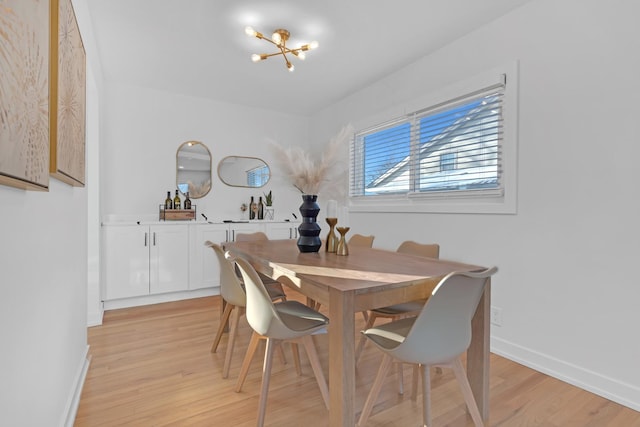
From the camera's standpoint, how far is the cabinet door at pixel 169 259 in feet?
11.4

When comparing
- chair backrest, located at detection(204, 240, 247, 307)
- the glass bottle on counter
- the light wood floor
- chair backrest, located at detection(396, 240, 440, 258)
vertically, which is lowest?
the light wood floor

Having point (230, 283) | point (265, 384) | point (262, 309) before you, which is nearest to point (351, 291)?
point (262, 309)

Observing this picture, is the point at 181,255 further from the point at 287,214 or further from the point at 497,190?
the point at 497,190

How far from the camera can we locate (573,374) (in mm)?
1979

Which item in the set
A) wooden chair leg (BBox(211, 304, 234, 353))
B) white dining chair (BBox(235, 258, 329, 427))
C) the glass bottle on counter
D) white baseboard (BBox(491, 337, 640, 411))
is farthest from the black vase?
the glass bottle on counter

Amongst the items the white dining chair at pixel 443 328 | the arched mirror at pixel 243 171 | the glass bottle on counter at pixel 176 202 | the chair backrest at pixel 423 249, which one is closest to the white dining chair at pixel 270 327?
the white dining chair at pixel 443 328

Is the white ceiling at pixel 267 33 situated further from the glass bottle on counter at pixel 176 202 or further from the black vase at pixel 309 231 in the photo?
the black vase at pixel 309 231

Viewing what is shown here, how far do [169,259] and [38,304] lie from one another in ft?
8.59

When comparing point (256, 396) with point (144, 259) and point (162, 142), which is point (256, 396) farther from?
point (162, 142)

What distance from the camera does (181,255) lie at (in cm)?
364

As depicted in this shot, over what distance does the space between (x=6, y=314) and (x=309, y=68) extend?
3108 millimetres

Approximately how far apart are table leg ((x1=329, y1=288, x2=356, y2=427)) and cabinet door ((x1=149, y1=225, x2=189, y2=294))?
115 inches

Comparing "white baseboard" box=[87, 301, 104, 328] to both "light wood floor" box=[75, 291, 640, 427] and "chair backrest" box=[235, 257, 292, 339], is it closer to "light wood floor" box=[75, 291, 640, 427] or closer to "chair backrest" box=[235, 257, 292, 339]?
"light wood floor" box=[75, 291, 640, 427]

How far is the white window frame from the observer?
230cm
